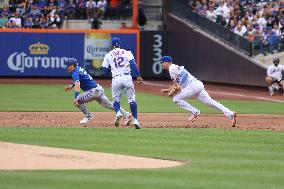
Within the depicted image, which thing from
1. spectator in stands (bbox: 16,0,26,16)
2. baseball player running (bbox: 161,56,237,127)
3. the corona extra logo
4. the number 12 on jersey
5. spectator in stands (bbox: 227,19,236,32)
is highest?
the number 12 on jersey

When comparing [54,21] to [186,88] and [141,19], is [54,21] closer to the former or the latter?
[141,19]

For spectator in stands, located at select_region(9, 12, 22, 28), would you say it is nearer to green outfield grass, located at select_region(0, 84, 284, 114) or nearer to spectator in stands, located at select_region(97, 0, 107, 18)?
spectator in stands, located at select_region(97, 0, 107, 18)

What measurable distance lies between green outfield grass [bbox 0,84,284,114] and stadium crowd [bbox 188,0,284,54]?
5.21 metres

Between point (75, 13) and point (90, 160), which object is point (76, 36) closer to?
point (75, 13)

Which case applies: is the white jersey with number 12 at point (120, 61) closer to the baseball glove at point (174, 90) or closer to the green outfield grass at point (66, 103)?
the baseball glove at point (174, 90)

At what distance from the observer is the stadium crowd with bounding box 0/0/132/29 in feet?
120

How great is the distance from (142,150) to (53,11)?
76.0ft

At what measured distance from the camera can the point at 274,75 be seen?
98.7ft

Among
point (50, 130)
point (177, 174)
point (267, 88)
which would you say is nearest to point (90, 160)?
point (177, 174)

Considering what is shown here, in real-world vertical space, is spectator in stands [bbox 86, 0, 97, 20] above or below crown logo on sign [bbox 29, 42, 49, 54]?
above

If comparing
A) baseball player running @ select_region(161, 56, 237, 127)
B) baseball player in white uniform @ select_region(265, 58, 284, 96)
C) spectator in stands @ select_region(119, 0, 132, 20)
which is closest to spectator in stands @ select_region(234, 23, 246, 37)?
baseball player in white uniform @ select_region(265, 58, 284, 96)

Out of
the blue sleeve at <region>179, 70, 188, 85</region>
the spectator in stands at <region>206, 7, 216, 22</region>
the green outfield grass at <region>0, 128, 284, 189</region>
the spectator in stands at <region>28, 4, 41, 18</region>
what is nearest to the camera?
the green outfield grass at <region>0, 128, 284, 189</region>

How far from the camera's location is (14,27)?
3628cm

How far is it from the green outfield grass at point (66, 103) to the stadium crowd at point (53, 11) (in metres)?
5.48
